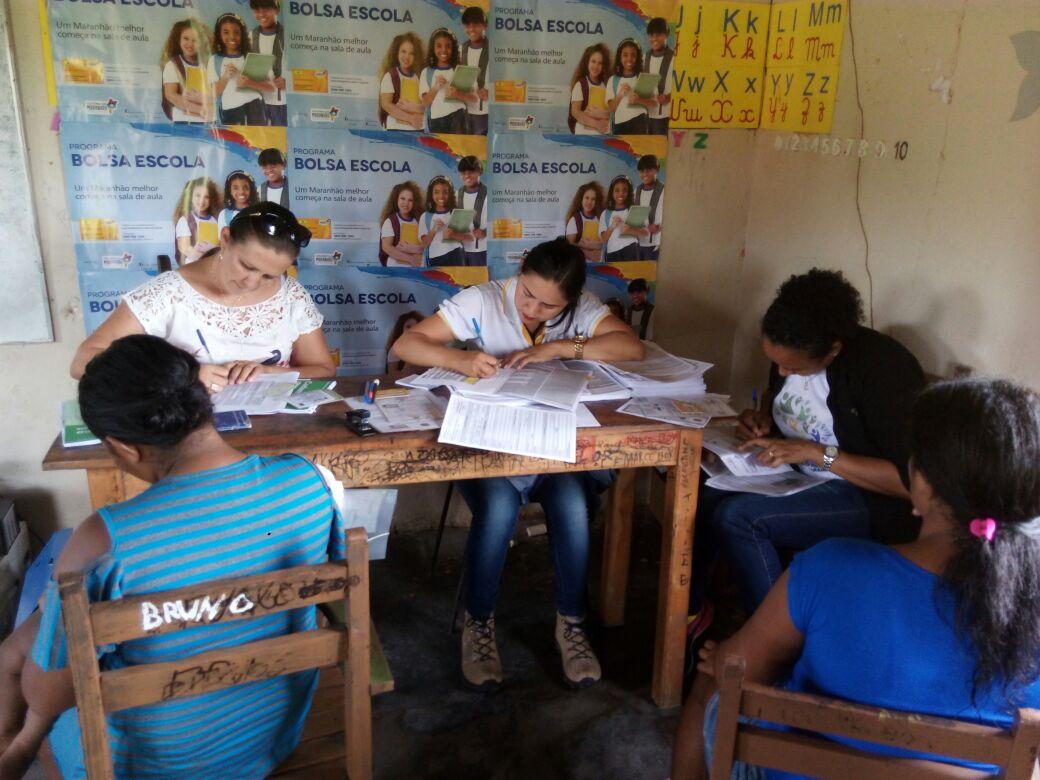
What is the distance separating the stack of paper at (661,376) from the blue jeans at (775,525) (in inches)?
12.2

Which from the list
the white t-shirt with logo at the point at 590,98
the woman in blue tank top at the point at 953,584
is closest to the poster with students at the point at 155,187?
the white t-shirt with logo at the point at 590,98

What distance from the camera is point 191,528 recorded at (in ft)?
3.83

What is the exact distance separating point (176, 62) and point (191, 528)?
73.6 inches

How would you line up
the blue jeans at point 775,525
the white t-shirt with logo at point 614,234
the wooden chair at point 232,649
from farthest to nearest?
1. the white t-shirt with logo at point 614,234
2. the blue jeans at point 775,525
3. the wooden chair at point 232,649

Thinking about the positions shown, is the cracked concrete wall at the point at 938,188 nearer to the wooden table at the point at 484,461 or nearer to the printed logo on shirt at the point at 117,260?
the wooden table at the point at 484,461

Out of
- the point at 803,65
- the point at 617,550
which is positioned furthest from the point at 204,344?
the point at 803,65

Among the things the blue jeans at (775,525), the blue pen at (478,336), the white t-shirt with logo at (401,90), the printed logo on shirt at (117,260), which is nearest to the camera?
the blue jeans at (775,525)

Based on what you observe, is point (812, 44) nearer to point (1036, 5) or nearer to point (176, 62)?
point (1036, 5)

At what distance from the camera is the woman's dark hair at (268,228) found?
7.09ft

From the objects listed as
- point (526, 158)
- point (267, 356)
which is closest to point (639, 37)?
point (526, 158)

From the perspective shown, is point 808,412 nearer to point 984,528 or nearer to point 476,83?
point 984,528

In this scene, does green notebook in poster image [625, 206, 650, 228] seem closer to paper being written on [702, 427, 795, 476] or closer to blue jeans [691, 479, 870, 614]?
paper being written on [702, 427, 795, 476]

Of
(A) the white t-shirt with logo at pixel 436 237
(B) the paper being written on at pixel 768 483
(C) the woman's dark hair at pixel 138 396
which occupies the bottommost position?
(B) the paper being written on at pixel 768 483

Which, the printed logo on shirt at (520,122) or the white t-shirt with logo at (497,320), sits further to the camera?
the printed logo on shirt at (520,122)
